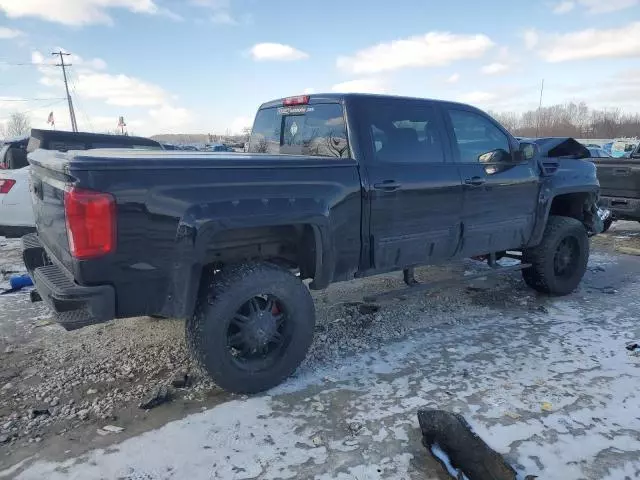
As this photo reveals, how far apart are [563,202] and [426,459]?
13.8 ft

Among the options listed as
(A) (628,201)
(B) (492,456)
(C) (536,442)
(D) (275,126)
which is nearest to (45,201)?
(D) (275,126)

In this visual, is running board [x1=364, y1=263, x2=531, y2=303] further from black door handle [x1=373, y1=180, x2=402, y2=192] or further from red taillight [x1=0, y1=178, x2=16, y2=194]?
red taillight [x1=0, y1=178, x2=16, y2=194]

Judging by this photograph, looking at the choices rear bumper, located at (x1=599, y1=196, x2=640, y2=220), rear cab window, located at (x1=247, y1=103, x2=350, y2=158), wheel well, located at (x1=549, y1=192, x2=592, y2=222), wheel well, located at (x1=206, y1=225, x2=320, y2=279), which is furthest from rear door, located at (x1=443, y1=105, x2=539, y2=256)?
rear bumper, located at (x1=599, y1=196, x2=640, y2=220)

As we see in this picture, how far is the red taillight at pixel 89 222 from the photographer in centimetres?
255

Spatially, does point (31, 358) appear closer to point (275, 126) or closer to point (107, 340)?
point (107, 340)

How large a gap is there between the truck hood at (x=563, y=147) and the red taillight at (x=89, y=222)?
4733 millimetres

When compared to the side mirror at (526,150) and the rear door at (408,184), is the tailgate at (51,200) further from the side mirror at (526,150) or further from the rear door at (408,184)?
the side mirror at (526,150)

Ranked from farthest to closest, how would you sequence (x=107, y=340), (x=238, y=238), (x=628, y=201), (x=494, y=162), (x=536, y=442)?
(x=628, y=201) < (x=494, y=162) < (x=107, y=340) < (x=238, y=238) < (x=536, y=442)

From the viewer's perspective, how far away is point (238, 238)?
323 centimetres

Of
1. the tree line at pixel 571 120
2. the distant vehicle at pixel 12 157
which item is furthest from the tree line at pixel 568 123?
the distant vehicle at pixel 12 157

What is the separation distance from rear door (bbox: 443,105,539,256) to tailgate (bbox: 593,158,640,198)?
13.7 ft

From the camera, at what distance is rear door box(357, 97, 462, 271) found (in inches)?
147

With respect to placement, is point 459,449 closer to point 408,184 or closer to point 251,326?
point 251,326

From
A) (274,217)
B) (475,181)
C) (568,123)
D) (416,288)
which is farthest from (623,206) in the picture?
(568,123)
